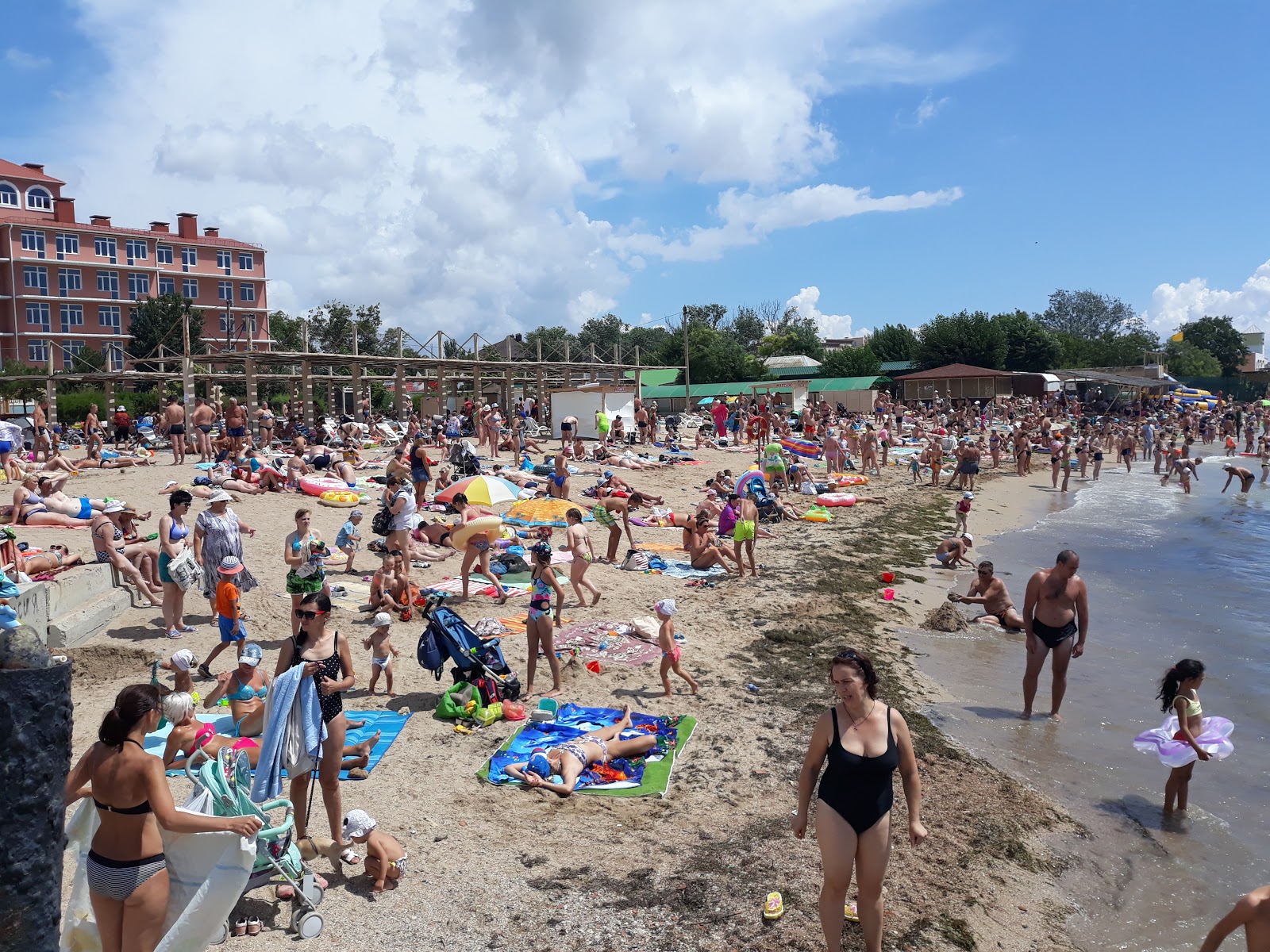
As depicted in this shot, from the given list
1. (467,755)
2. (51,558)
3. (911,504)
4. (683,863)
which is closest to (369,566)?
(51,558)

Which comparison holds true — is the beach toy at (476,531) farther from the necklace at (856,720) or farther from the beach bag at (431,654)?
the necklace at (856,720)

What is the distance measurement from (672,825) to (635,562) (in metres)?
7.12

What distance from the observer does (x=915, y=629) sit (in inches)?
423

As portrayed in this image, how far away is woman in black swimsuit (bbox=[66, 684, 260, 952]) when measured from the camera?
324 cm

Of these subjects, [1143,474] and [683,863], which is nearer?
[683,863]

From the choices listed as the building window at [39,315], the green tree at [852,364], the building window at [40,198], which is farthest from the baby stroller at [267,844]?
the building window at [40,198]

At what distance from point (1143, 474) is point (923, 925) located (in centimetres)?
2997

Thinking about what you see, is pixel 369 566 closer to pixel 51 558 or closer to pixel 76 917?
pixel 51 558

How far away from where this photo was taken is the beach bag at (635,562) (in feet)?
40.9

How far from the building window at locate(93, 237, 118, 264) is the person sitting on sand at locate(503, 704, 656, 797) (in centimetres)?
5563

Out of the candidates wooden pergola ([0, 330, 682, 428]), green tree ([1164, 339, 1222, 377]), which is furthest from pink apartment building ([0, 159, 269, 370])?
green tree ([1164, 339, 1222, 377])

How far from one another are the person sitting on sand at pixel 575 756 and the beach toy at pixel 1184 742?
332 cm

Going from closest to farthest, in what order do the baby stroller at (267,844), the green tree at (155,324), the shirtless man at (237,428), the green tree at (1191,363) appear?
the baby stroller at (267,844), the shirtless man at (237,428), the green tree at (155,324), the green tree at (1191,363)

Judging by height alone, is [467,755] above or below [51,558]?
below
